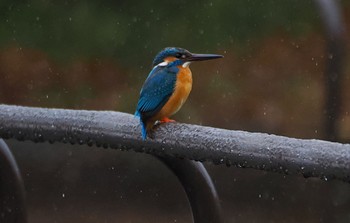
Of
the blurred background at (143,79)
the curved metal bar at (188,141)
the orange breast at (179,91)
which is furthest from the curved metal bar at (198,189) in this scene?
the blurred background at (143,79)

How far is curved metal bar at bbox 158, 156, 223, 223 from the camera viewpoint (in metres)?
1.22

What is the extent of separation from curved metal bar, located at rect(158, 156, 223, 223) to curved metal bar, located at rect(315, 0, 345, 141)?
71 centimetres

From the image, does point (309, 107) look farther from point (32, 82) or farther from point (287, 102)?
point (32, 82)

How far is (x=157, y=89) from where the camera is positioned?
5.29ft

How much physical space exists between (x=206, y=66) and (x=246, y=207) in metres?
1.32

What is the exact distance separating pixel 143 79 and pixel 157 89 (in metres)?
3.96

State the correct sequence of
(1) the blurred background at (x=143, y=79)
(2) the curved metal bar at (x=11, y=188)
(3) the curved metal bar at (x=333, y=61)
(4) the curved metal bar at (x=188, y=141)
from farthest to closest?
(1) the blurred background at (x=143, y=79) < (3) the curved metal bar at (x=333, y=61) < (2) the curved metal bar at (x=11, y=188) < (4) the curved metal bar at (x=188, y=141)

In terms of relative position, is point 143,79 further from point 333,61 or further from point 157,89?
point 157,89

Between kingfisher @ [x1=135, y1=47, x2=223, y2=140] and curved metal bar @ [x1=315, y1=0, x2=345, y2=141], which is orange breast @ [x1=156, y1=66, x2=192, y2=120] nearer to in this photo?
kingfisher @ [x1=135, y1=47, x2=223, y2=140]

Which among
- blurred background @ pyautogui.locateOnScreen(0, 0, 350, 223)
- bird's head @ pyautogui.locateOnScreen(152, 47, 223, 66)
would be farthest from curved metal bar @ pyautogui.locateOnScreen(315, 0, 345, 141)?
blurred background @ pyautogui.locateOnScreen(0, 0, 350, 223)

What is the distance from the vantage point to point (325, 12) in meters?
1.96

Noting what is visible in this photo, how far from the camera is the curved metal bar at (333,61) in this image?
1876 millimetres

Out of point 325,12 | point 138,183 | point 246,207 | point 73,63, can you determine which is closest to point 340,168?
point 325,12

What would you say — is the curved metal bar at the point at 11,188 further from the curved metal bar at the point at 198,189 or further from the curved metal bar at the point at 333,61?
the curved metal bar at the point at 333,61
